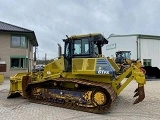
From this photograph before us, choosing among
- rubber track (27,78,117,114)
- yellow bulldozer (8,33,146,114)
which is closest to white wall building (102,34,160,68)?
yellow bulldozer (8,33,146,114)

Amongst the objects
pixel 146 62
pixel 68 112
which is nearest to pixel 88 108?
pixel 68 112

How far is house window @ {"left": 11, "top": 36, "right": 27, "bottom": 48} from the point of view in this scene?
25.4 metres

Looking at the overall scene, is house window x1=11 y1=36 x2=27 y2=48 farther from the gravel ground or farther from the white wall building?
the white wall building

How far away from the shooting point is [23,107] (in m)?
8.55

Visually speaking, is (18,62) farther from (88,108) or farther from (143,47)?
(143,47)

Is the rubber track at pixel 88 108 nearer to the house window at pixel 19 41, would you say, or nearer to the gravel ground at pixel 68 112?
the gravel ground at pixel 68 112

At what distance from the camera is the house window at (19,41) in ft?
83.4

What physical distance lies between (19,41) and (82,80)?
18.8 m

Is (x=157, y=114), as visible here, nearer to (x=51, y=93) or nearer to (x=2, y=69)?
(x=51, y=93)

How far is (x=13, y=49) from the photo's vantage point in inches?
995

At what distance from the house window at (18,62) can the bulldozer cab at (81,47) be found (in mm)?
17607

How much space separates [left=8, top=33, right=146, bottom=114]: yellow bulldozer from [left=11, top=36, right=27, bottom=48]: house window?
1678cm

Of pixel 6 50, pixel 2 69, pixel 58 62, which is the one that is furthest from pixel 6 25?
pixel 58 62

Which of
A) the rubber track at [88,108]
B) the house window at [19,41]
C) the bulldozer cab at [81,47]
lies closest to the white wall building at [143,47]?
the house window at [19,41]
